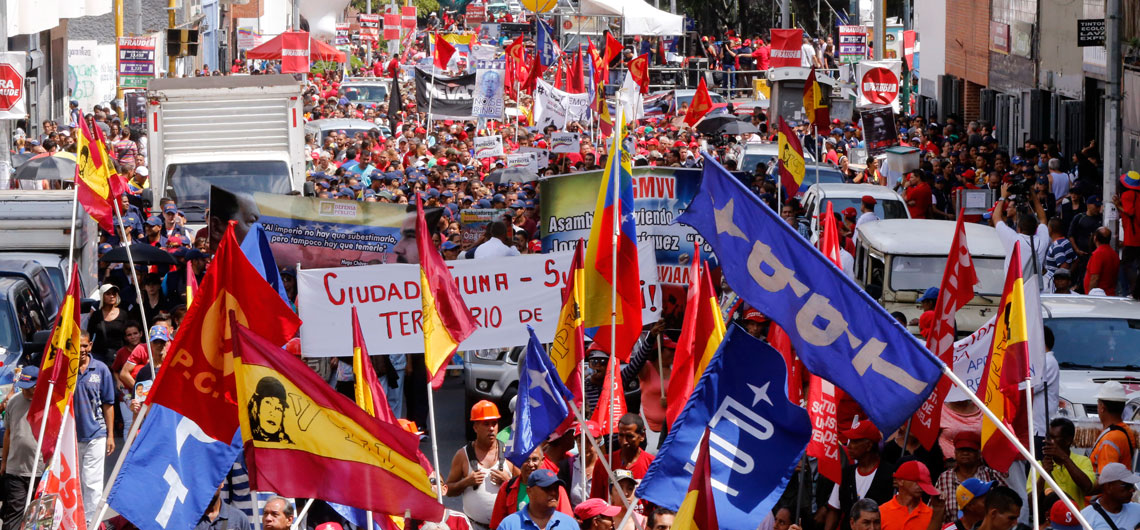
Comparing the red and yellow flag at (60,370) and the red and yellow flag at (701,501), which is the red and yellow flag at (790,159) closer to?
the red and yellow flag at (60,370)

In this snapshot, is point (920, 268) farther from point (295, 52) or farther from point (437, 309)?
point (295, 52)

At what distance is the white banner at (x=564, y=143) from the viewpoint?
2683cm

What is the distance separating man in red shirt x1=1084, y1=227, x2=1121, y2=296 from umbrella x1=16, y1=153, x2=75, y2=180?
14.0 metres

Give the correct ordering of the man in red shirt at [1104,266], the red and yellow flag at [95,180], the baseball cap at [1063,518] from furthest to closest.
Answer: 1. the man in red shirt at [1104,266]
2. the red and yellow flag at [95,180]
3. the baseball cap at [1063,518]

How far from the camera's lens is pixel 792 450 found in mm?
7023

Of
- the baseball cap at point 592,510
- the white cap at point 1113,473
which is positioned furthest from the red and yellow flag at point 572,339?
the white cap at point 1113,473

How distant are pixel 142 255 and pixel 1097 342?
8517 mm

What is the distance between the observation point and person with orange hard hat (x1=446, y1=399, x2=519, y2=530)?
938cm

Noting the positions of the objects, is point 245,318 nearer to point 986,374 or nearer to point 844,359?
point 844,359

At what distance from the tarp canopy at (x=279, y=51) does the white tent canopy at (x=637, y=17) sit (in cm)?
917

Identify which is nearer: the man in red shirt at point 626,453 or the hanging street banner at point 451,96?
the man in red shirt at point 626,453

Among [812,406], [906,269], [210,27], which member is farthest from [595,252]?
[210,27]

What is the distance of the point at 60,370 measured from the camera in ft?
30.3

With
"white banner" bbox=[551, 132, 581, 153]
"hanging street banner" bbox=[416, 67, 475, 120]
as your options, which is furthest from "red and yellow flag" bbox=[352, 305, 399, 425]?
"hanging street banner" bbox=[416, 67, 475, 120]
